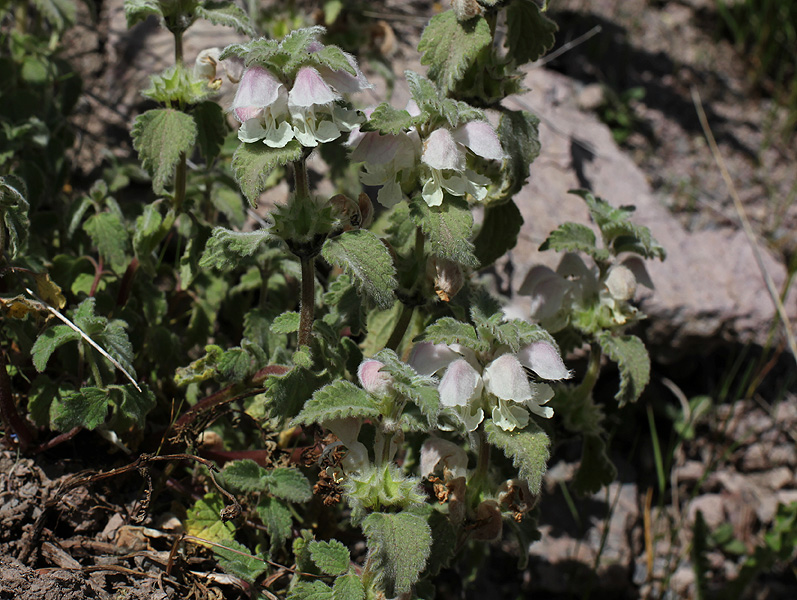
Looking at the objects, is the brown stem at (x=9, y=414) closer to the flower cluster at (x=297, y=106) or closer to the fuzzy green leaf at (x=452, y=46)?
the flower cluster at (x=297, y=106)

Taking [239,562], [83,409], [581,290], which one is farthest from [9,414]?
[581,290]

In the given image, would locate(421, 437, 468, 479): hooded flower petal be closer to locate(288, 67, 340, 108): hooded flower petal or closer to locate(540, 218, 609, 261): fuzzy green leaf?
locate(540, 218, 609, 261): fuzzy green leaf

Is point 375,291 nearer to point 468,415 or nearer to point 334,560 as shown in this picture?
point 468,415

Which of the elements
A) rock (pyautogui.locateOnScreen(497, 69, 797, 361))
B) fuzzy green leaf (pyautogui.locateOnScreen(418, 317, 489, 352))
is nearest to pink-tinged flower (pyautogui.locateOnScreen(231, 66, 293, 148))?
fuzzy green leaf (pyautogui.locateOnScreen(418, 317, 489, 352))

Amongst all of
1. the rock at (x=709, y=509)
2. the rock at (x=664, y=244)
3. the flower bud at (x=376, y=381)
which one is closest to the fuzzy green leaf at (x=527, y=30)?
the flower bud at (x=376, y=381)

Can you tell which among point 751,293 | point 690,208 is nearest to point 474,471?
point 751,293

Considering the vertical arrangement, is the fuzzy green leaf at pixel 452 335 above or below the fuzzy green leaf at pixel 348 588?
above
